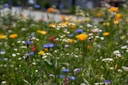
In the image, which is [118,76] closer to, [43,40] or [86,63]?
[86,63]

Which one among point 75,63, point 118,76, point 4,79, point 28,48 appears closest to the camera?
point 118,76

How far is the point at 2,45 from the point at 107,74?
214 cm

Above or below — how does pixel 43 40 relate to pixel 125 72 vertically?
below

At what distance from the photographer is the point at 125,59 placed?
2.97 m

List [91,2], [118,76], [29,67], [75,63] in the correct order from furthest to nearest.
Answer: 1. [91,2]
2. [75,63]
3. [29,67]
4. [118,76]

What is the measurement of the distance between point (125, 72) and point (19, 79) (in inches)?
30.7

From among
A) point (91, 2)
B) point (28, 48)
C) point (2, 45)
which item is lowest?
point (91, 2)

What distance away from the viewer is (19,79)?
2883 mm

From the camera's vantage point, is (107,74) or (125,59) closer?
(107,74)

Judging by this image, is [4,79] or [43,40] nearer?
[4,79]

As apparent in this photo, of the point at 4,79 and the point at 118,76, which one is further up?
the point at 118,76

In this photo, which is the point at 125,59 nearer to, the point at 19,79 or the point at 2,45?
the point at 19,79

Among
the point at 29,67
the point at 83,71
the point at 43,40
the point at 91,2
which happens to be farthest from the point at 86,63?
the point at 91,2

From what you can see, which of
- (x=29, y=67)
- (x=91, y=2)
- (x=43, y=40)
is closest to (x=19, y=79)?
(x=29, y=67)
